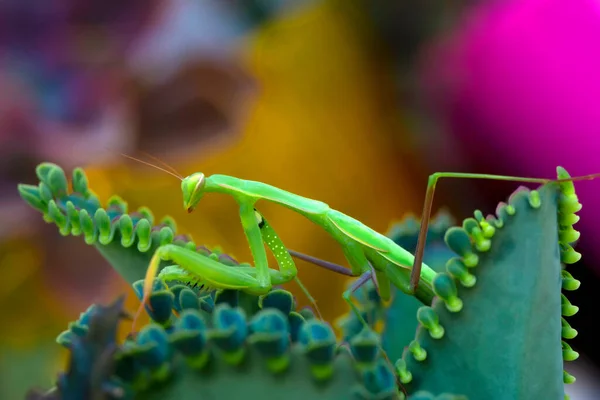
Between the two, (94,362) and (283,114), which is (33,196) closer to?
(94,362)

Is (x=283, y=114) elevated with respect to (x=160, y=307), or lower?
elevated

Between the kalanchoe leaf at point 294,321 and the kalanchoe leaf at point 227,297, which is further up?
the kalanchoe leaf at point 294,321

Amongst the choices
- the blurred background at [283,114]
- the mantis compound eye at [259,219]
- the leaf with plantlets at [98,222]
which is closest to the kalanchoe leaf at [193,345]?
the leaf with plantlets at [98,222]

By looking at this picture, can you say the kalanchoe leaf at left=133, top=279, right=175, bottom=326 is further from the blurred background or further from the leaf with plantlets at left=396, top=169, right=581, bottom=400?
the blurred background

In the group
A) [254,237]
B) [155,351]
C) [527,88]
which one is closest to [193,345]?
[155,351]

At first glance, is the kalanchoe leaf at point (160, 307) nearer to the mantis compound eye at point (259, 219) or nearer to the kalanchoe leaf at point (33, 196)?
the kalanchoe leaf at point (33, 196)

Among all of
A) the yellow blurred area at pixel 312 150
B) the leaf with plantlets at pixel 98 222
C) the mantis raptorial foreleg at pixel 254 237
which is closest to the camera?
the leaf with plantlets at pixel 98 222
